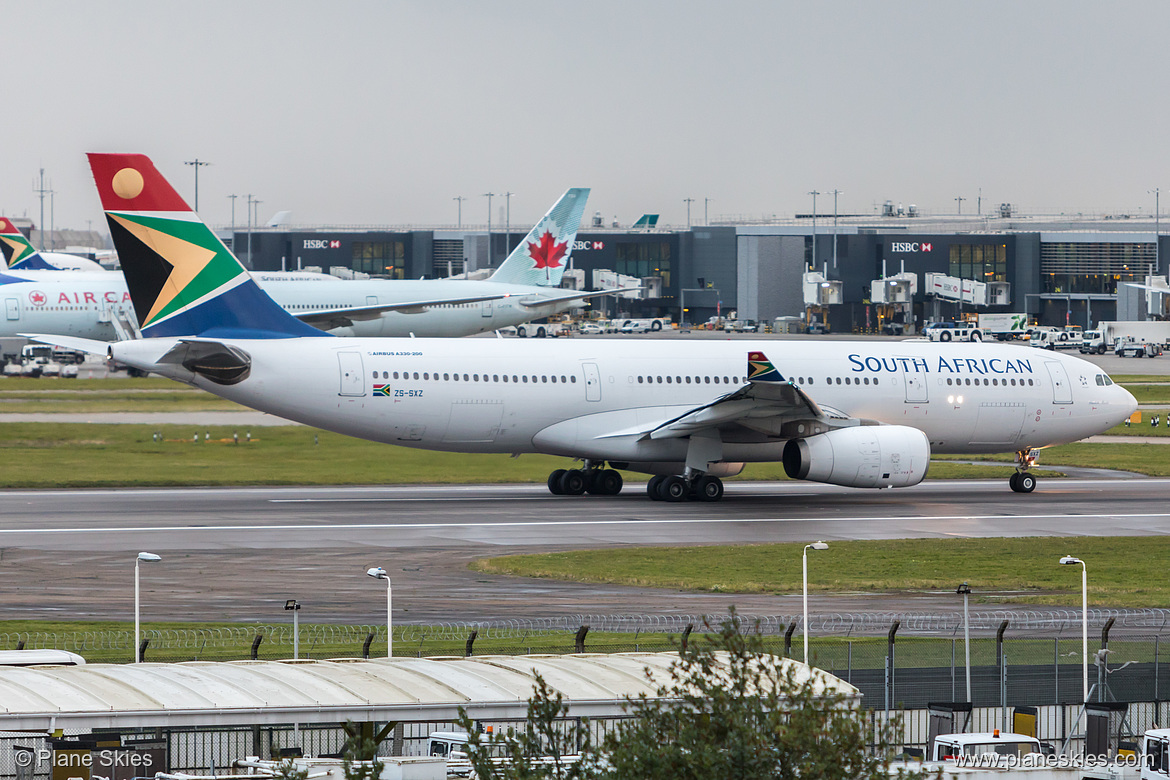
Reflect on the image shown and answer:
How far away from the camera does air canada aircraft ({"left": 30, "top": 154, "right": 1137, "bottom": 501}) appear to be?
126 feet

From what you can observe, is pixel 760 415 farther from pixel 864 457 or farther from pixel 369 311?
pixel 369 311

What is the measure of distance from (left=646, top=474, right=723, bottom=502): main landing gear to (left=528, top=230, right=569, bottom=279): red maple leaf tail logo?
46.9 meters

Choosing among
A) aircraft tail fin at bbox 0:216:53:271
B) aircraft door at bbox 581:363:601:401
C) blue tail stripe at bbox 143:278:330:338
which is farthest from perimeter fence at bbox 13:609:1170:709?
aircraft tail fin at bbox 0:216:53:271

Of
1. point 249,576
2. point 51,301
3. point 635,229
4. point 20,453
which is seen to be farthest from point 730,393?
point 635,229

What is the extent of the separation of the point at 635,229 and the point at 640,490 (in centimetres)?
12722

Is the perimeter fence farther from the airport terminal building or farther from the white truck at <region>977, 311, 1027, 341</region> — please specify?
the airport terminal building

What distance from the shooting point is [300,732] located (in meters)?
15.6

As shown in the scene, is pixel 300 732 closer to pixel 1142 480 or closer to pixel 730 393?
pixel 730 393

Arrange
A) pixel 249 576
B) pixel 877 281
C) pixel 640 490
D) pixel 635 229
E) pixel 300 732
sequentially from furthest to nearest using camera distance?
pixel 635 229
pixel 877 281
pixel 640 490
pixel 249 576
pixel 300 732

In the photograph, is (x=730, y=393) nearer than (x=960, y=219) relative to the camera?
Yes

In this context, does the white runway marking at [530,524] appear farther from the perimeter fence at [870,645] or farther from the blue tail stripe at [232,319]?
the perimeter fence at [870,645]

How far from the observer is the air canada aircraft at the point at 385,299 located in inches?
3280

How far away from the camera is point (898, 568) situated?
31.0 m

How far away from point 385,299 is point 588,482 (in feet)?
150
